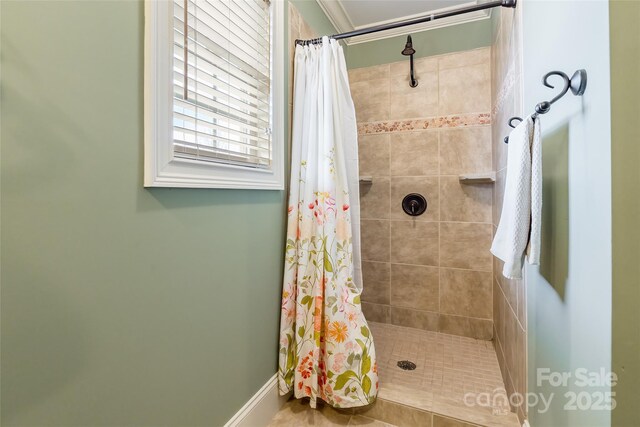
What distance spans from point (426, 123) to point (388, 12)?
2.85ft

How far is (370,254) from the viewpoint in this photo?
93.9 inches

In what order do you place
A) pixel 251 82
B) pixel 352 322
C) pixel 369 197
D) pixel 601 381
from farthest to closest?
1. pixel 369 197
2. pixel 352 322
3. pixel 251 82
4. pixel 601 381

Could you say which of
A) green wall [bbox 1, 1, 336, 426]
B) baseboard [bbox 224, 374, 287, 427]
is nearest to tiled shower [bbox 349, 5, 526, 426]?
baseboard [bbox 224, 374, 287, 427]

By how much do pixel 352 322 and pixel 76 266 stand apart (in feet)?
3.64

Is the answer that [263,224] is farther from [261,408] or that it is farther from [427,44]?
[427,44]

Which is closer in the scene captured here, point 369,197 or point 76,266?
point 76,266

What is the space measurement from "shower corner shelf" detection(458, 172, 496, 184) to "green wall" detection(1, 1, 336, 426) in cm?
165

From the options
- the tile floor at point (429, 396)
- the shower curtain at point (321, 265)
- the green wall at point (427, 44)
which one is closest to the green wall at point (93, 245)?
the shower curtain at point (321, 265)

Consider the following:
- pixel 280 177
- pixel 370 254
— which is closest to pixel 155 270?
pixel 280 177

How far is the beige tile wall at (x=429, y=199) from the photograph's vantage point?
207 cm

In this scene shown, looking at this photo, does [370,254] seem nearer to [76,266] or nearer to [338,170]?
[338,170]

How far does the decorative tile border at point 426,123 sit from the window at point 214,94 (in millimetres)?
1066

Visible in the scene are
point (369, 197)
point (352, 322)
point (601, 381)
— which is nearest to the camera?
point (601, 381)

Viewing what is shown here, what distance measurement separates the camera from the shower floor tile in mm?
1349
